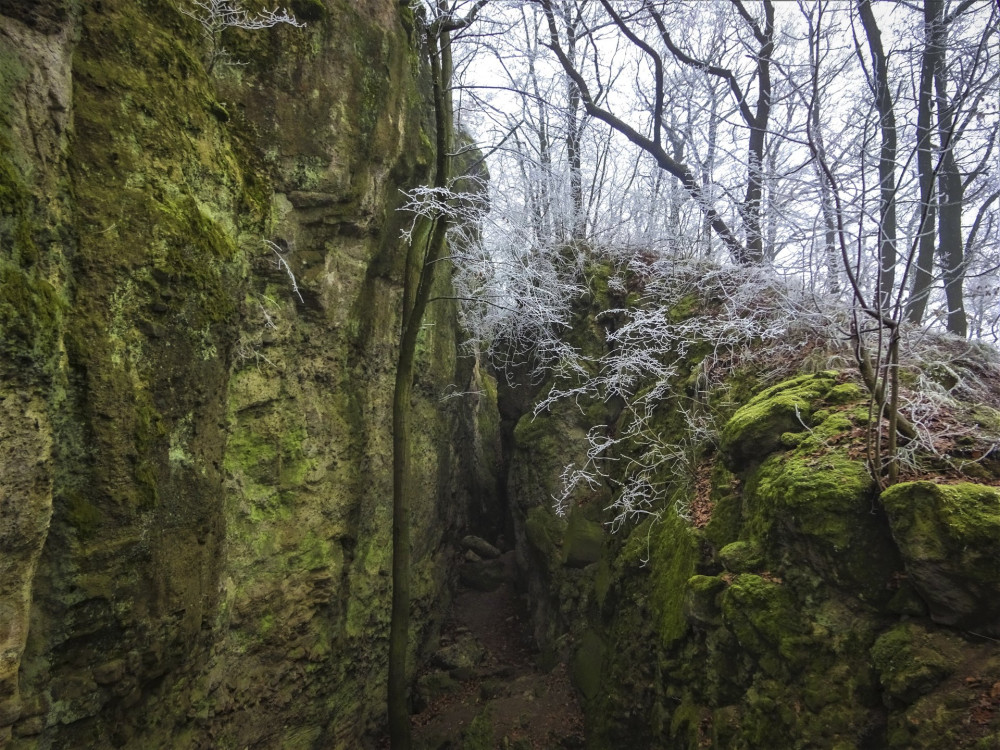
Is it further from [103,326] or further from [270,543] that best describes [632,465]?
[103,326]

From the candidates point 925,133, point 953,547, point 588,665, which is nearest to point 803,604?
point 953,547

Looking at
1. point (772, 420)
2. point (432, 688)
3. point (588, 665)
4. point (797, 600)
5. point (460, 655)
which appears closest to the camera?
point (797, 600)

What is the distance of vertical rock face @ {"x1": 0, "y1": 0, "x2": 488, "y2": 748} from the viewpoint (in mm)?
3273

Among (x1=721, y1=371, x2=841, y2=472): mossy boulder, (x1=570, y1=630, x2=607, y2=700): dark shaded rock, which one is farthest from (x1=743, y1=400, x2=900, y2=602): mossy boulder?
(x1=570, y1=630, x2=607, y2=700): dark shaded rock

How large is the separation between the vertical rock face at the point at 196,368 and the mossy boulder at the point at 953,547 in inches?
197

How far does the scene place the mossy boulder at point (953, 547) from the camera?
281 centimetres

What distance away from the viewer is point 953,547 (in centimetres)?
293

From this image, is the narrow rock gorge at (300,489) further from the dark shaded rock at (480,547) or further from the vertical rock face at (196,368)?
the dark shaded rock at (480,547)

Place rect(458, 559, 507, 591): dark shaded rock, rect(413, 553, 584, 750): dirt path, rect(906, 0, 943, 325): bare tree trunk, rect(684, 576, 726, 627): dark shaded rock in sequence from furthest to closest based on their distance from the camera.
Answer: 1. rect(458, 559, 507, 591): dark shaded rock
2. rect(413, 553, 584, 750): dirt path
3. rect(906, 0, 943, 325): bare tree trunk
4. rect(684, 576, 726, 627): dark shaded rock

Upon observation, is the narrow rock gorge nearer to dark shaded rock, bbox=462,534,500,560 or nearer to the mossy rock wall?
the mossy rock wall

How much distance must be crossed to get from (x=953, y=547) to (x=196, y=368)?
17.1 feet

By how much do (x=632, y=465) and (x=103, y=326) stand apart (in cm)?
557

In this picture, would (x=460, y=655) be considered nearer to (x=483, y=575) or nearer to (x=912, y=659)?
(x=483, y=575)

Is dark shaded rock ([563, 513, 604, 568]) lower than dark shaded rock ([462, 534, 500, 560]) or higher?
higher
